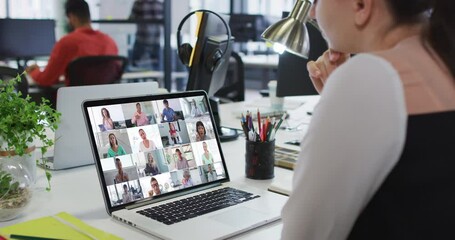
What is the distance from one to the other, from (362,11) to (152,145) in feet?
2.08

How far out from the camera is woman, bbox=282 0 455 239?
25.8 inches

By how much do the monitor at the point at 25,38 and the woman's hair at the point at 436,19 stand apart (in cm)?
407

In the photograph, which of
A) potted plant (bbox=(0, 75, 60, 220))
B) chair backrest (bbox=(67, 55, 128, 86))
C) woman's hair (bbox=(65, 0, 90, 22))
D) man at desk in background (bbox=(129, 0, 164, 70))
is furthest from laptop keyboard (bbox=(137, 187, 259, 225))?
man at desk in background (bbox=(129, 0, 164, 70))

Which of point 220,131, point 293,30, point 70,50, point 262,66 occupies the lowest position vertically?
point 262,66

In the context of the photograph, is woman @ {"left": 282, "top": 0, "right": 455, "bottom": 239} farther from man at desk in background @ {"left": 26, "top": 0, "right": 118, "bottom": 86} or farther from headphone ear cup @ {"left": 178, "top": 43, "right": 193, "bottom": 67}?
man at desk in background @ {"left": 26, "top": 0, "right": 118, "bottom": 86}

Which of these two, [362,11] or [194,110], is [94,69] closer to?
[194,110]

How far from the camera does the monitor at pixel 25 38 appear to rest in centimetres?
421

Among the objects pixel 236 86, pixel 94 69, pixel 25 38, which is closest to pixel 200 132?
pixel 236 86

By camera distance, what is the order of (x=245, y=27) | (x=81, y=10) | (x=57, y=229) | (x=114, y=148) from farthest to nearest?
(x=245, y=27) < (x=81, y=10) < (x=114, y=148) < (x=57, y=229)

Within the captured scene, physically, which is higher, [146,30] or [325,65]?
[325,65]

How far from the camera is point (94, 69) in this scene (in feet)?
11.3

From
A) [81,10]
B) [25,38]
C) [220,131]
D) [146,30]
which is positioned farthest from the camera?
[146,30]

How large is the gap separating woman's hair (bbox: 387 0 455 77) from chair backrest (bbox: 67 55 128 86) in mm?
2889

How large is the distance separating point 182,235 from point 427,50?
1.86 feet
